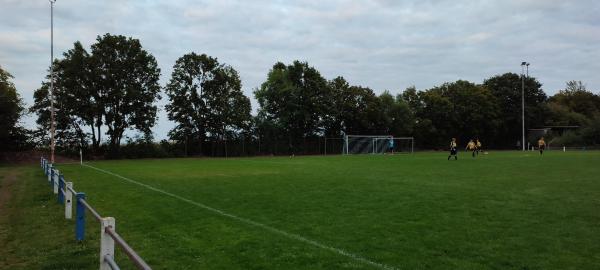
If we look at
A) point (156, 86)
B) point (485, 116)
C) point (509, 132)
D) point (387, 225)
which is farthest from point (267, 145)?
point (387, 225)

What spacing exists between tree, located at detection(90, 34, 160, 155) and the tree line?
102mm

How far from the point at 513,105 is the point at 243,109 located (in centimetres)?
4904

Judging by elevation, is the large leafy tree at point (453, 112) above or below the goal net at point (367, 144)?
above

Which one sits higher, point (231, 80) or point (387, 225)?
point (231, 80)

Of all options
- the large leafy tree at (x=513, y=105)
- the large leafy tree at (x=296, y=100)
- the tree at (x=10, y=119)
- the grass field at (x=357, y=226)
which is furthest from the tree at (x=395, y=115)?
the grass field at (x=357, y=226)

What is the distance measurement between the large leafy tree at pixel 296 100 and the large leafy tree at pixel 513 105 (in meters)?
34.4

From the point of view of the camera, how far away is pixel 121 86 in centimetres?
4994

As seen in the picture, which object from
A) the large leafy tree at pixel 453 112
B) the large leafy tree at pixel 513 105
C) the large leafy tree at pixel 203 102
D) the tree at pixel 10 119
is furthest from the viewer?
the large leafy tree at pixel 513 105

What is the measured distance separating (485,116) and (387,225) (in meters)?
76.3

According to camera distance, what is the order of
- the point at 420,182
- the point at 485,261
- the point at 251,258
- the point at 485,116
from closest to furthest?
the point at 485,261, the point at 251,258, the point at 420,182, the point at 485,116

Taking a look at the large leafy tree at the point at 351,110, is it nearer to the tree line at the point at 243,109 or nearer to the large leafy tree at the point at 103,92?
the tree line at the point at 243,109

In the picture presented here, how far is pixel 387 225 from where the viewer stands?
31.7 feet

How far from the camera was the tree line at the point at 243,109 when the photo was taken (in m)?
49.1

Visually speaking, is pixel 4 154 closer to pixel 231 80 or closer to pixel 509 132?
pixel 231 80
